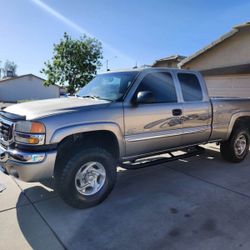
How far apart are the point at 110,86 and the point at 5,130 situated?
186 cm

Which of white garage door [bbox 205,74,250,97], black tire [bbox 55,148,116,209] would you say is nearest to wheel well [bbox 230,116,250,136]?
black tire [bbox 55,148,116,209]

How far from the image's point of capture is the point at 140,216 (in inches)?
143

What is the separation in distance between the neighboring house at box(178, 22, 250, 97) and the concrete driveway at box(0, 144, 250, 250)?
6.39 meters

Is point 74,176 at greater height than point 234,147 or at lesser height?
greater

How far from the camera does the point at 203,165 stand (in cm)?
607

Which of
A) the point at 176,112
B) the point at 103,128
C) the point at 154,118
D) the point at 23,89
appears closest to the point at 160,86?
the point at 176,112

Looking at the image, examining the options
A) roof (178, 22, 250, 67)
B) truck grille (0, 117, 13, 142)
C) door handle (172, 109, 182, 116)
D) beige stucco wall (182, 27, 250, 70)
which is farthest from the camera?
beige stucco wall (182, 27, 250, 70)

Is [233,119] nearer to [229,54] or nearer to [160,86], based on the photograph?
[160,86]

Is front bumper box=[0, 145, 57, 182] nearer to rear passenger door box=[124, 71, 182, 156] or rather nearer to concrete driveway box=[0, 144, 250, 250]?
concrete driveway box=[0, 144, 250, 250]

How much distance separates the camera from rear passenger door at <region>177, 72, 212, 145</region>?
4859 millimetres

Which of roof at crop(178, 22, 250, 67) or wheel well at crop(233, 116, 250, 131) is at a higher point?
roof at crop(178, 22, 250, 67)

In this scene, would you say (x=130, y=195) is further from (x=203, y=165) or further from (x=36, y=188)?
(x=203, y=165)

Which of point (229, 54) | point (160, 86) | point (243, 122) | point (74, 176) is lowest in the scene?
point (74, 176)

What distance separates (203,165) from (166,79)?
2.47 metres
